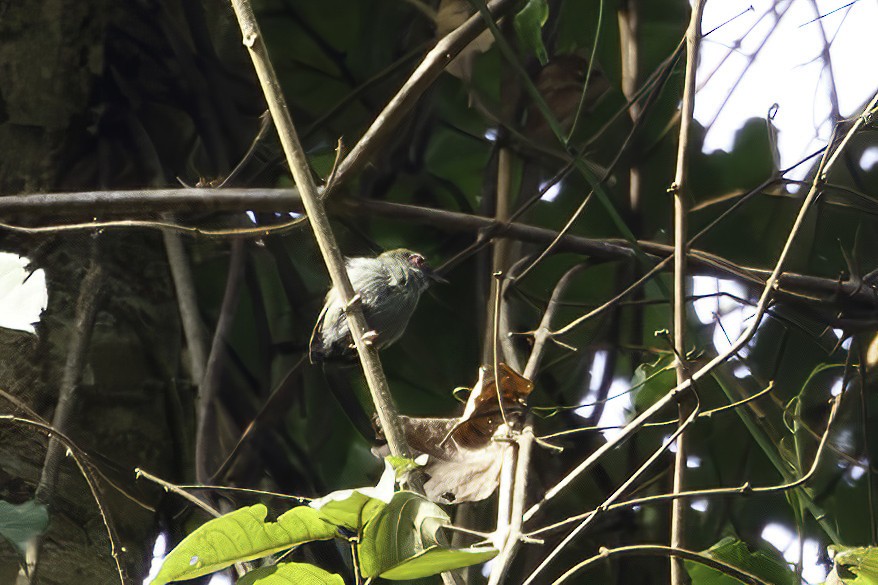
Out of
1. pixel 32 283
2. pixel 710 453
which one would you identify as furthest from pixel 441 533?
pixel 710 453

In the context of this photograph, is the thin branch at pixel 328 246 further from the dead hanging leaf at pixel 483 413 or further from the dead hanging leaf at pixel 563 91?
the dead hanging leaf at pixel 563 91

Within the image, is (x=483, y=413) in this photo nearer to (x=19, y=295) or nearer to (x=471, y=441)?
(x=471, y=441)

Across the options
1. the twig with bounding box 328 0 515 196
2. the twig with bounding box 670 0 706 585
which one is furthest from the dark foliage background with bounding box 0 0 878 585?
the twig with bounding box 670 0 706 585

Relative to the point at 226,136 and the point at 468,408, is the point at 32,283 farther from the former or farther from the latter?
the point at 226,136

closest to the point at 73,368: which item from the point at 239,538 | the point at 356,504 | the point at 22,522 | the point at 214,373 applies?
the point at 214,373

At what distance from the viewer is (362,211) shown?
1560 millimetres

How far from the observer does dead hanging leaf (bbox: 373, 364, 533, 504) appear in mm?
1175

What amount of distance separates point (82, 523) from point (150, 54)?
3.47ft

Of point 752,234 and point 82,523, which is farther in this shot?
point 752,234

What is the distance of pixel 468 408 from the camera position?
4.11 ft

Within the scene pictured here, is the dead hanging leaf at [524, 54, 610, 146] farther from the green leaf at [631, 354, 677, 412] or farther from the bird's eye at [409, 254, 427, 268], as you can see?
the green leaf at [631, 354, 677, 412]

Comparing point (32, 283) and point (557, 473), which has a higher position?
point (32, 283)

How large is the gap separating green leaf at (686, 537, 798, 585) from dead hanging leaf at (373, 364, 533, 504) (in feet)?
1.07

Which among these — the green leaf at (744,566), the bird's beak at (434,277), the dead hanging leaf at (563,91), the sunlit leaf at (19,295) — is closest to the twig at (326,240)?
the sunlit leaf at (19,295)
